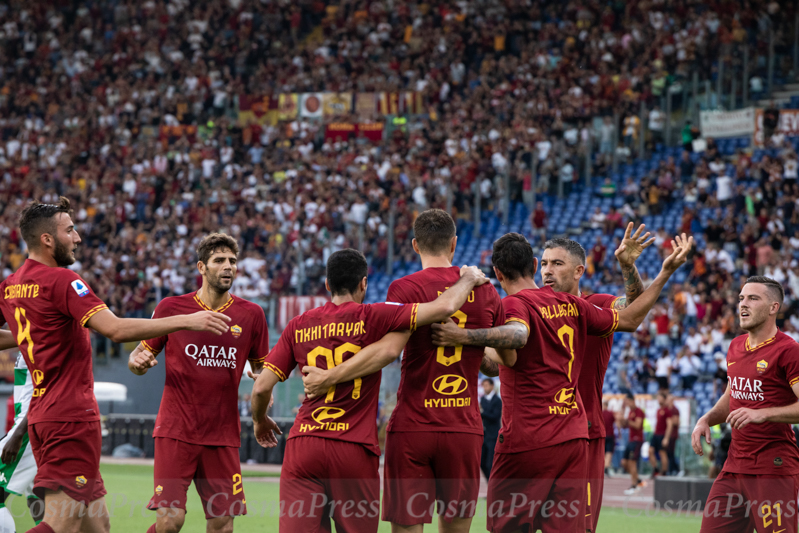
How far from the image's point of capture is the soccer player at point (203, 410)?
671 cm

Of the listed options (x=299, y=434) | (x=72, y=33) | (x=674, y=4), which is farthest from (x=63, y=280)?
(x=72, y=33)

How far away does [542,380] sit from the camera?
20.9 feet

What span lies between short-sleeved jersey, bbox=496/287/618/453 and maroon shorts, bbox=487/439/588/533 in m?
0.08

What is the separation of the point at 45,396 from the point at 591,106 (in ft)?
77.6

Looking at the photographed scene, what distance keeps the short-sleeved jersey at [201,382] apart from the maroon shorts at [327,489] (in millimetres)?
1116

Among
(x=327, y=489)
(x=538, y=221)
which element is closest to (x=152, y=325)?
(x=327, y=489)

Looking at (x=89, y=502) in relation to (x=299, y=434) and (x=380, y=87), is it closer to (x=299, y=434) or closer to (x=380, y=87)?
(x=299, y=434)

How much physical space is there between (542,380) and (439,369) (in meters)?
0.76

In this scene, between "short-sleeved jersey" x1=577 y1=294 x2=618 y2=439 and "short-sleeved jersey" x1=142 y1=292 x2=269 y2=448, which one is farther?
"short-sleeved jersey" x1=577 y1=294 x2=618 y2=439

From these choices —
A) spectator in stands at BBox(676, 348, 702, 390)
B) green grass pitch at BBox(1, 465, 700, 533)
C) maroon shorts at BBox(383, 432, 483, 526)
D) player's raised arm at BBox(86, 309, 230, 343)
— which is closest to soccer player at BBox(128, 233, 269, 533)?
player's raised arm at BBox(86, 309, 230, 343)

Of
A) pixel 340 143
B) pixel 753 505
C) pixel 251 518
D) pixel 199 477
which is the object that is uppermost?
pixel 340 143

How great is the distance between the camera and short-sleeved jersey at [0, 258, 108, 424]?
6387 mm

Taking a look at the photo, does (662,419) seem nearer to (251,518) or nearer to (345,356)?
(251,518)

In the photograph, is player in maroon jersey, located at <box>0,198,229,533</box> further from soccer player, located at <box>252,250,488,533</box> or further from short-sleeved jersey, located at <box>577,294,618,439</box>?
short-sleeved jersey, located at <box>577,294,618,439</box>
